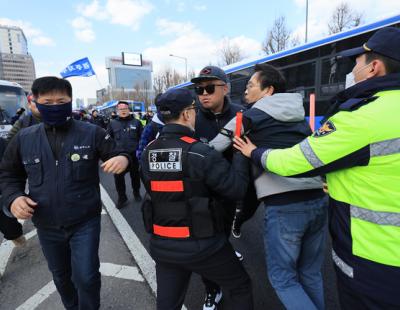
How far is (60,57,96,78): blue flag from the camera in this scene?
38.8ft

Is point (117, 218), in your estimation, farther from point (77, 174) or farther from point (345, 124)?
point (345, 124)

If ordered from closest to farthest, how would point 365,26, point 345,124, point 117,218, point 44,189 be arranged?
point 345,124, point 44,189, point 117,218, point 365,26

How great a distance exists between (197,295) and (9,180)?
6.36 feet

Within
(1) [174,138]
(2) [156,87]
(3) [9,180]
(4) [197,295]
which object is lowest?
(4) [197,295]

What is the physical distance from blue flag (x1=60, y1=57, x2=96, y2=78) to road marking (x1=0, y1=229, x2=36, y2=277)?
9455 millimetres

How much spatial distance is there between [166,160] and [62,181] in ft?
2.87

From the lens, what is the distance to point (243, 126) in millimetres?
1748

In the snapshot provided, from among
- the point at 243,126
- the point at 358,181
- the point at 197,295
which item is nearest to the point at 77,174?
the point at 243,126

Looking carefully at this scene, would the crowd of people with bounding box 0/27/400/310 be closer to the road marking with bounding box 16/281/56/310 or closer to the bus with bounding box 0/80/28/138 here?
the road marking with bounding box 16/281/56/310

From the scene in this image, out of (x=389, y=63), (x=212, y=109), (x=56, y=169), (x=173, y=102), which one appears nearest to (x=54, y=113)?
(x=56, y=169)

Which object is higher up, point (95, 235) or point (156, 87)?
point (156, 87)

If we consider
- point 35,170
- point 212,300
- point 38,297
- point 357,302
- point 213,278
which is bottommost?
point 38,297

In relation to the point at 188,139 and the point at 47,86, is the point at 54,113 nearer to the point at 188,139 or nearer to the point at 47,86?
the point at 47,86

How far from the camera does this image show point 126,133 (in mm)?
5508
